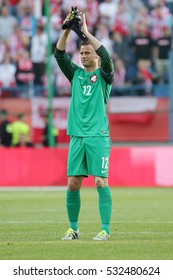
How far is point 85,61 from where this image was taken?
11977 mm

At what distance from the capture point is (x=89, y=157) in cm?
1195

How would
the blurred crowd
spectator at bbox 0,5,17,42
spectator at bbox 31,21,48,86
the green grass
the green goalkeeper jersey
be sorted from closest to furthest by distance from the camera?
the green grass, the green goalkeeper jersey, the blurred crowd, spectator at bbox 31,21,48,86, spectator at bbox 0,5,17,42

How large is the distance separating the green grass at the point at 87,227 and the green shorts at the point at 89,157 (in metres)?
0.80

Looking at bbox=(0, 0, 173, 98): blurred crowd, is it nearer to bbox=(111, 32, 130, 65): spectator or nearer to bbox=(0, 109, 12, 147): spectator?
bbox=(111, 32, 130, 65): spectator

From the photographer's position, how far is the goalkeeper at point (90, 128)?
469 inches

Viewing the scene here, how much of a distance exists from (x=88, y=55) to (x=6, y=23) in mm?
18155

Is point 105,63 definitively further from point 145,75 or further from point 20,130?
point 145,75

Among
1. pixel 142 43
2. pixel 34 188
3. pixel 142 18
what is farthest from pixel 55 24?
pixel 34 188

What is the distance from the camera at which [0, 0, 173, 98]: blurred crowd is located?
92.1ft

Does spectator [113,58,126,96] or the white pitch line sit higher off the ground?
spectator [113,58,126,96]

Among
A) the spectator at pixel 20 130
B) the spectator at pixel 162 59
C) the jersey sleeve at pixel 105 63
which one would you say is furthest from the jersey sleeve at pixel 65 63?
the spectator at pixel 162 59

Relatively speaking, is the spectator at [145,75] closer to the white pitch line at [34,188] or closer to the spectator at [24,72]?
the spectator at [24,72]

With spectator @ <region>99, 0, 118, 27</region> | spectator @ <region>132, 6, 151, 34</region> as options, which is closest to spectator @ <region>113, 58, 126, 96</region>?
spectator @ <region>132, 6, 151, 34</region>

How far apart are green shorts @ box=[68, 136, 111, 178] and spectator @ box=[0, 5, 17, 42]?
18.0m
